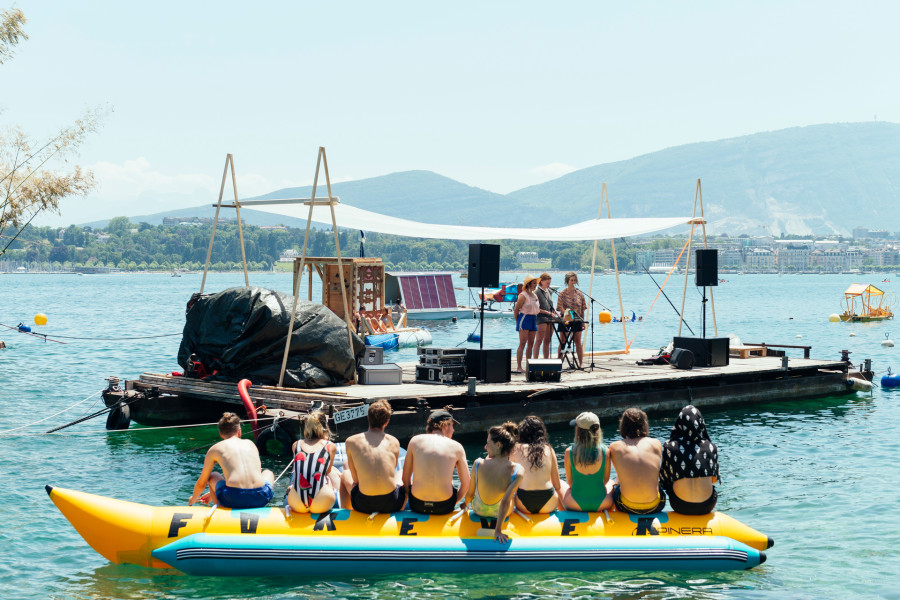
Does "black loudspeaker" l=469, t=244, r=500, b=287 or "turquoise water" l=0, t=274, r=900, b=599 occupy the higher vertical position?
"black loudspeaker" l=469, t=244, r=500, b=287

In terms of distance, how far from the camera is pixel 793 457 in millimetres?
15953

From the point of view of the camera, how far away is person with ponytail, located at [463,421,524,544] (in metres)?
9.04

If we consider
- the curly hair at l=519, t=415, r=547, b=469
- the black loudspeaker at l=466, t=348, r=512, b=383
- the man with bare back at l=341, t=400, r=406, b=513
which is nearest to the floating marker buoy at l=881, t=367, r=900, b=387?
the black loudspeaker at l=466, t=348, r=512, b=383

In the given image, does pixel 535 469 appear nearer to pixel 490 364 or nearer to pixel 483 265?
pixel 490 364

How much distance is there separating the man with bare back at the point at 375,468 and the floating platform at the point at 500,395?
4.43 meters

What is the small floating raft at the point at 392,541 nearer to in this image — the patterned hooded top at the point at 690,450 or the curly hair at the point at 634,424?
the patterned hooded top at the point at 690,450

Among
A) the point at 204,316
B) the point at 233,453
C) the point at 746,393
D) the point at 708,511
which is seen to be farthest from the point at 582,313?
the point at 233,453

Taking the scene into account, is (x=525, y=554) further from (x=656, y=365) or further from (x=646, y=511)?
(x=656, y=365)

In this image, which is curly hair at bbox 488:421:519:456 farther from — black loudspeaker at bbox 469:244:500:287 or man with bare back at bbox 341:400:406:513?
black loudspeaker at bbox 469:244:500:287

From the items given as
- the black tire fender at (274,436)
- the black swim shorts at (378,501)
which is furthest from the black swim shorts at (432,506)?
the black tire fender at (274,436)

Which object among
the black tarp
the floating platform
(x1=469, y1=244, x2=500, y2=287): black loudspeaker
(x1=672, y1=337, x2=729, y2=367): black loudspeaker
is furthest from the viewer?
(x1=672, y1=337, x2=729, y2=367): black loudspeaker

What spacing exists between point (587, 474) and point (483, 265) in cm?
756

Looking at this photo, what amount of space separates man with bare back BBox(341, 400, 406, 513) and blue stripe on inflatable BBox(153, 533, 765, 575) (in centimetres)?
37

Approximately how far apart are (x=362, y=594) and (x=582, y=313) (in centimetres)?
1045
